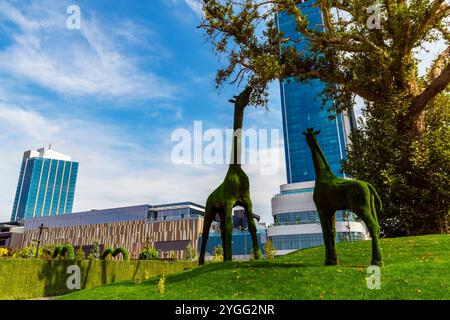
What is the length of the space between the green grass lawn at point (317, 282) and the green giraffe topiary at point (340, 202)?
0.82m

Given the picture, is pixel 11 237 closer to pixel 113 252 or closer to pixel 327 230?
pixel 113 252

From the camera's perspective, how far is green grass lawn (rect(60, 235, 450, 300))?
25.9 ft

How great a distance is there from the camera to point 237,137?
15.5m

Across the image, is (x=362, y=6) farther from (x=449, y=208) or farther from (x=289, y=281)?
(x=289, y=281)

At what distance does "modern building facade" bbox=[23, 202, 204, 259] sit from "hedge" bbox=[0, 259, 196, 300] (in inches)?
2448

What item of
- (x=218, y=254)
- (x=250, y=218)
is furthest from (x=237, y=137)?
(x=218, y=254)

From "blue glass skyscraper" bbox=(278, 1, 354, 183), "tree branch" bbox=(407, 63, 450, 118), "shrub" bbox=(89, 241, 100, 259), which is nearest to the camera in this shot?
"tree branch" bbox=(407, 63, 450, 118)

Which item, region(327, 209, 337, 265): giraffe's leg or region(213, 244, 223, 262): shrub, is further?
region(213, 244, 223, 262): shrub

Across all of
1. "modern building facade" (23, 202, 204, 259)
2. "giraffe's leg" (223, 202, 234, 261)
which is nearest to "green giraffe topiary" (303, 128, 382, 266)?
"giraffe's leg" (223, 202, 234, 261)

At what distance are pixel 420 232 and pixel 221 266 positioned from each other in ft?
37.5

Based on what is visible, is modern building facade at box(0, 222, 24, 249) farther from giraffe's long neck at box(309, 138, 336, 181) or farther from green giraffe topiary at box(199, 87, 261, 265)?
giraffe's long neck at box(309, 138, 336, 181)

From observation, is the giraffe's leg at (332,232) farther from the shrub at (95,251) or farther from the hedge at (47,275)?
the shrub at (95,251)

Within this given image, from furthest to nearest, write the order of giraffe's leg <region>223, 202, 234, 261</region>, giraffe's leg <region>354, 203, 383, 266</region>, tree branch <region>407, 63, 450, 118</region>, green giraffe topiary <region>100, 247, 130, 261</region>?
1. green giraffe topiary <region>100, 247, 130, 261</region>
2. tree branch <region>407, 63, 450, 118</region>
3. giraffe's leg <region>223, 202, 234, 261</region>
4. giraffe's leg <region>354, 203, 383, 266</region>

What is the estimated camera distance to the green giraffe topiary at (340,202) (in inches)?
379
